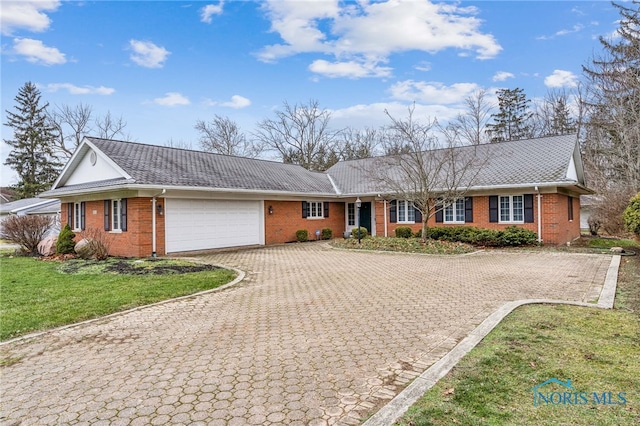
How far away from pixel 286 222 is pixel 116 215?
24.6 ft

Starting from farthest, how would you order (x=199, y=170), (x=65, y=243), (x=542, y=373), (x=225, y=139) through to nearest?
(x=225, y=139)
(x=199, y=170)
(x=65, y=243)
(x=542, y=373)

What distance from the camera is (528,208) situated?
52.5 feet

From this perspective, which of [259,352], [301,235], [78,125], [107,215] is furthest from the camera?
[78,125]

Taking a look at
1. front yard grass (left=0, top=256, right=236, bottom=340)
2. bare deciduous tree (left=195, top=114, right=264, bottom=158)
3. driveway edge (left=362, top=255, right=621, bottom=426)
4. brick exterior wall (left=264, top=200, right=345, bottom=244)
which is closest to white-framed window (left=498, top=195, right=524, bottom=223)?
brick exterior wall (left=264, top=200, right=345, bottom=244)

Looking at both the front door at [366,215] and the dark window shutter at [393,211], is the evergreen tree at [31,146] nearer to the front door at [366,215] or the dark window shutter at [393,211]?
the front door at [366,215]

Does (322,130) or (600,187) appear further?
(322,130)

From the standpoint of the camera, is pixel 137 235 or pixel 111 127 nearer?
pixel 137 235

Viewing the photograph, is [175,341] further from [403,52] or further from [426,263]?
[403,52]

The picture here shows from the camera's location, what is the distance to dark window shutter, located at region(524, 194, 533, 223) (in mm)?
15935

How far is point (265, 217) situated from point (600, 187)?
19.7 metres

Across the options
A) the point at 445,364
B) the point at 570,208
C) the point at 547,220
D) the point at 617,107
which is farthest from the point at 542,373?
the point at 617,107

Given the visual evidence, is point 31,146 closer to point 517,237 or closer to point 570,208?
point 517,237

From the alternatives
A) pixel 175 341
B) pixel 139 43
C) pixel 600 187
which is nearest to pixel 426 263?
pixel 175 341

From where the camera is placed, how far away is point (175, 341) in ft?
16.0
